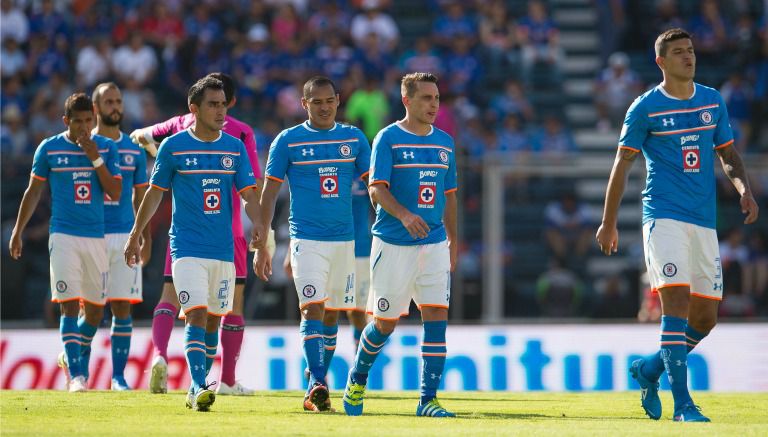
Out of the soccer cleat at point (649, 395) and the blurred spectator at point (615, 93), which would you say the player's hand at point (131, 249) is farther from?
the blurred spectator at point (615, 93)

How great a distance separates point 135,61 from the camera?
23.3m

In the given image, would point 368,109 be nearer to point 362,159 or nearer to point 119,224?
point 119,224

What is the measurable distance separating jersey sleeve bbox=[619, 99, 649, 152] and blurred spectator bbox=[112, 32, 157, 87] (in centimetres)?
1473

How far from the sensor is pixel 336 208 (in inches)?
412

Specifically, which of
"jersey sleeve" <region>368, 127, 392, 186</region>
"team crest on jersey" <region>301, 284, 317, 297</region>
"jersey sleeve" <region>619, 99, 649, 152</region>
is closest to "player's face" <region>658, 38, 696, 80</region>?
"jersey sleeve" <region>619, 99, 649, 152</region>

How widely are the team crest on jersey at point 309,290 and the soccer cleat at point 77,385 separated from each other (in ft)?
10.8

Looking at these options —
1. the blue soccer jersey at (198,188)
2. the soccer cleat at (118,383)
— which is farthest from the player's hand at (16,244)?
the blue soccer jersey at (198,188)


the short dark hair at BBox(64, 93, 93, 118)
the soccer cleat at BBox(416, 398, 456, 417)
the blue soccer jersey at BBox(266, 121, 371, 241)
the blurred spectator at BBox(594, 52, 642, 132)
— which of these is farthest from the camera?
the blurred spectator at BBox(594, 52, 642, 132)

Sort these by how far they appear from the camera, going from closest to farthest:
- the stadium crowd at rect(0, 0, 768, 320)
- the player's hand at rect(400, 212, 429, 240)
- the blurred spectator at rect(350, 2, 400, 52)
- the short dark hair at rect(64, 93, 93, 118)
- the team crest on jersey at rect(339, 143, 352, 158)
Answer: the player's hand at rect(400, 212, 429, 240), the team crest on jersey at rect(339, 143, 352, 158), the short dark hair at rect(64, 93, 93, 118), the stadium crowd at rect(0, 0, 768, 320), the blurred spectator at rect(350, 2, 400, 52)

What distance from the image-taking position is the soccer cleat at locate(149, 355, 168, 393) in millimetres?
12008

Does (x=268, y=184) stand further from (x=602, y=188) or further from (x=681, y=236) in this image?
(x=602, y=188)

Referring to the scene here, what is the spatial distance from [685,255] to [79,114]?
5768 mm

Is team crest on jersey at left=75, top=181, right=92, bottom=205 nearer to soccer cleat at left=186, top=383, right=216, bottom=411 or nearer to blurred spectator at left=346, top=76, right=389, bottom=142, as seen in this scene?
soccer cleat at left=186, top=383, right=216, bottom=411

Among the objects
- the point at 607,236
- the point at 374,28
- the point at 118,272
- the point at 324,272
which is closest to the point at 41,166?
the point at 118,272
